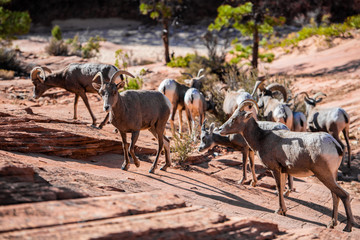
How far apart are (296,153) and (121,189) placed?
3045mm

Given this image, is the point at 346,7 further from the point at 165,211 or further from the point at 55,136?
the point at 165,211

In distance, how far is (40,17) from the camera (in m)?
37.7

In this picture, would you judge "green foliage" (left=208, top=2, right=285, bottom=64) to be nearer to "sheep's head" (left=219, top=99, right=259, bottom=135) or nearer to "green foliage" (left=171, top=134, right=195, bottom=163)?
"green foliage" (left=171, top=134, right=195, bottom=163)

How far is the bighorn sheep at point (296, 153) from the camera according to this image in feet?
23.3

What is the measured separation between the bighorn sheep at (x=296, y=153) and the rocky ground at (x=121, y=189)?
639 millimetres

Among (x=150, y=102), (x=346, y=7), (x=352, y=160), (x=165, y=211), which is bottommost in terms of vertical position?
(x=352, y=160)

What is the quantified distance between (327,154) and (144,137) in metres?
6.26

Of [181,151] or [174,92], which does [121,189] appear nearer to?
[181,151]

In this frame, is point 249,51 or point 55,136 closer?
point 55,136

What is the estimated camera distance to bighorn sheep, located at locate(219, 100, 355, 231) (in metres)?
7.11

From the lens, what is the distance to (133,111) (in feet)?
28.0

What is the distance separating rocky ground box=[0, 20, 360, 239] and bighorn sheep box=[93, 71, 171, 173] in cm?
66

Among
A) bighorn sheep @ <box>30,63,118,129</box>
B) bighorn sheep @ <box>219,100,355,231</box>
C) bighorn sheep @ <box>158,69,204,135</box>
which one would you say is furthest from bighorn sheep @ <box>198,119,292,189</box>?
bighorn sheep @ <box>158,69,204,135</box>

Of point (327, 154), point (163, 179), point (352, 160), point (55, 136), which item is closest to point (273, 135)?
point (327, 154)
